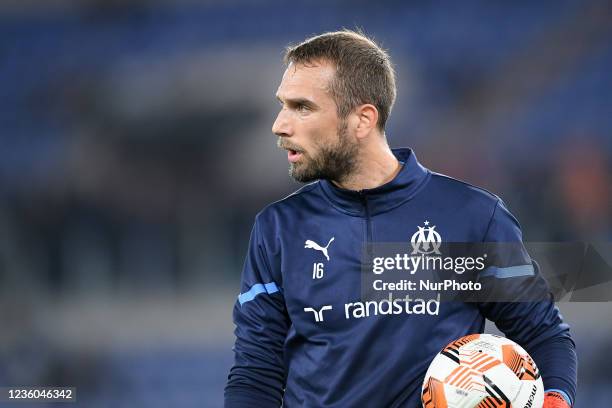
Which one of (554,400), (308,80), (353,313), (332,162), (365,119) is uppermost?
(308,80)

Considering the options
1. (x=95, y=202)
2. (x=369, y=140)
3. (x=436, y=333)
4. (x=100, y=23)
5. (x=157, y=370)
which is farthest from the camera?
(x=100, y=23)

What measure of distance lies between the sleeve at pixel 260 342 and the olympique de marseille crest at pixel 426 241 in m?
0.35

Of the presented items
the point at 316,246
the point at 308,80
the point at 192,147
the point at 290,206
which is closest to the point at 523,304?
the point at 316,246

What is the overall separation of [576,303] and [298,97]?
3.48m

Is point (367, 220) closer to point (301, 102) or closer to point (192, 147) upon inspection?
point (301, 102)

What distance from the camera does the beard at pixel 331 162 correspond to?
2.25 meters

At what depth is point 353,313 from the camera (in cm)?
219

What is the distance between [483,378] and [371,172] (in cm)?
60

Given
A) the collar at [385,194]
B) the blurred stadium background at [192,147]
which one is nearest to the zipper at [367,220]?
the collar at [385,194]

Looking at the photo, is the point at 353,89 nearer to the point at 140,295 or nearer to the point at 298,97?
the point at 298,97

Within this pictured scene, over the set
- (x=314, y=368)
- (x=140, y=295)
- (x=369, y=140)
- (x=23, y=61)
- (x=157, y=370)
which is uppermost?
(x=23, y=61)

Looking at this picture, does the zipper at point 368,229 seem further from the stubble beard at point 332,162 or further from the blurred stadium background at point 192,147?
the blurred stadium background at point 192,147

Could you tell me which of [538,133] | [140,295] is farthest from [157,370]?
[538,133]

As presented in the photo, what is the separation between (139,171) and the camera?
18.6ft
